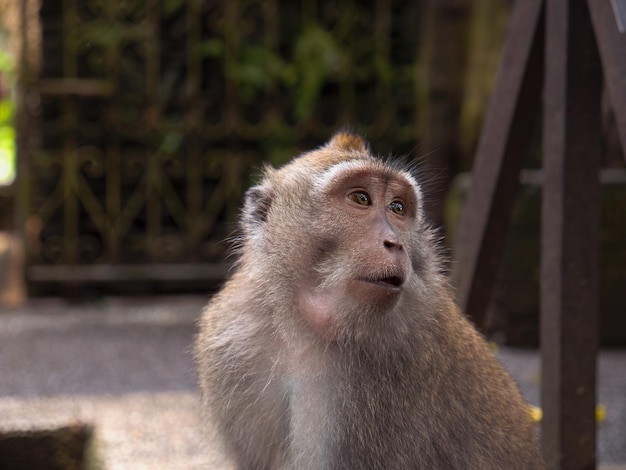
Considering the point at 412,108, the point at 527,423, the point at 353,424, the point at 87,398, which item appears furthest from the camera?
the point at 412,108

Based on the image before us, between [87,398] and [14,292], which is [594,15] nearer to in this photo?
[87,398]

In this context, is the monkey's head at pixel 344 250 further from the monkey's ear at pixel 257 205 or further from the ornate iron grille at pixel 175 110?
the ornate iron grille at pixel 175 110

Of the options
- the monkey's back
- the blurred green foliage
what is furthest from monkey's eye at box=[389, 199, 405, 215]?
the blurred green foliage

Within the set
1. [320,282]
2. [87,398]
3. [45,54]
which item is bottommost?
[87,398]

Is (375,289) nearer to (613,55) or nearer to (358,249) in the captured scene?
(358,249)

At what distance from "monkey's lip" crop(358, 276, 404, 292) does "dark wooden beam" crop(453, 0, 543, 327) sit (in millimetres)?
915

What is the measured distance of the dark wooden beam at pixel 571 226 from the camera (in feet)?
8.43

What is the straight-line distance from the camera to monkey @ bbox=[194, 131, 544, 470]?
6.93ft

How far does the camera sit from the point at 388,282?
82.8 inches

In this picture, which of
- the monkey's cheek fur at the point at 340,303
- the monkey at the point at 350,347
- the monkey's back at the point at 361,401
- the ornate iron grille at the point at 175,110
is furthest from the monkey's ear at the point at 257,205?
the ornate iron grille at the point at 175,110

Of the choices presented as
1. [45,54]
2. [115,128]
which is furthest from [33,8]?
[115,128]

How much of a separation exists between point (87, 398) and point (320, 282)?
1.70m

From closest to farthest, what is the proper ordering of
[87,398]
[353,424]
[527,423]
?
[353,424], [527,423], [87,398]

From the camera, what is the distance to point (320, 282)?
2199 mm
